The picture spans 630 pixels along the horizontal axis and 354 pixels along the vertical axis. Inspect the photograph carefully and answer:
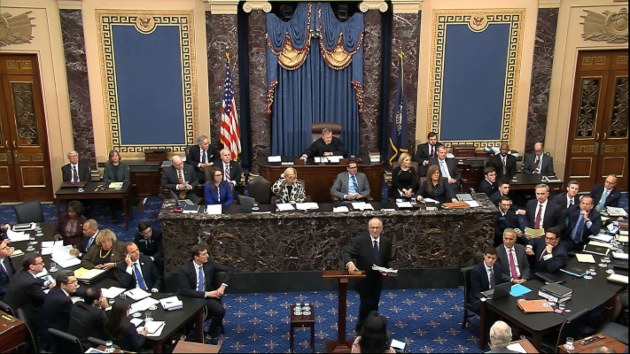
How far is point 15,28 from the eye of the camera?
12.1 m

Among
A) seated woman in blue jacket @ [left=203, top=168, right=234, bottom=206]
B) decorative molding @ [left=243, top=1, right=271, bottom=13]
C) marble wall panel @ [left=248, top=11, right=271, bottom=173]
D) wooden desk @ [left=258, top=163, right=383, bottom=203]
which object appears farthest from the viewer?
marble wall panel @ [left=248, top=11, right=271, bottom=173]

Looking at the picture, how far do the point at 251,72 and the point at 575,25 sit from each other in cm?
656

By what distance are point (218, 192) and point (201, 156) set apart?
1.99 meters

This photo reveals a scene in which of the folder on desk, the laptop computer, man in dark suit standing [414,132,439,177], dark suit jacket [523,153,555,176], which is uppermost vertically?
man in dark suit standing [414,132,439,177]

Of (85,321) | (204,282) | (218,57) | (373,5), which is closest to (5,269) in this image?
(85,321)

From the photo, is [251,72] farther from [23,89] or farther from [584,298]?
[584,298]

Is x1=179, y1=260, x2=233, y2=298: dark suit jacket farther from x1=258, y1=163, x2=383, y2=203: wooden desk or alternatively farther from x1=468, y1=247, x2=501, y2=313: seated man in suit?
x1=258, y1=163, x2=383, y2=203: wooden desk

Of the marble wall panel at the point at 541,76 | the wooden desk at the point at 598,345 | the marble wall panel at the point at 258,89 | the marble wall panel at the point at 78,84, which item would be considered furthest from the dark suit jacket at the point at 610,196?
the marble wall panel at the point at 78,84

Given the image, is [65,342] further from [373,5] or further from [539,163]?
[539,163]

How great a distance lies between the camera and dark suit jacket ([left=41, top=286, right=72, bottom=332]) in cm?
697

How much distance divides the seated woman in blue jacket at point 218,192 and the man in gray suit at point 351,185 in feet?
5.57

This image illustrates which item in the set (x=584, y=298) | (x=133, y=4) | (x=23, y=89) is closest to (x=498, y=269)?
(x=584, y=298)

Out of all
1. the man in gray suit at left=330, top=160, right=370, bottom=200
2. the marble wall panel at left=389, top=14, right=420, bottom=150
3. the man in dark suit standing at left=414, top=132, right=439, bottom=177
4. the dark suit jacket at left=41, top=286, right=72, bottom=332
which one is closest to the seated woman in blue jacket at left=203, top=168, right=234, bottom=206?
the man in gray suit at left=330, top=160, right=370, bottom=200

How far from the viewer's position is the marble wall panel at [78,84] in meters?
12.3
